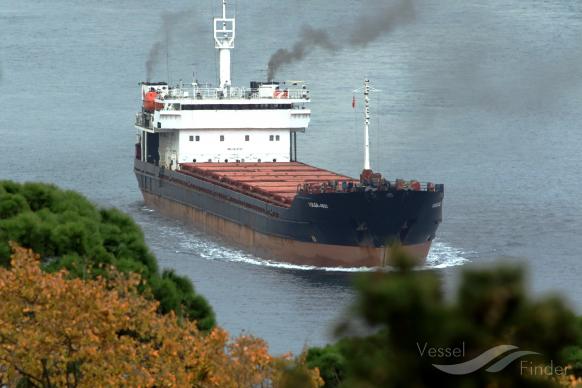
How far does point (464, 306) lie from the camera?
26.2 feet

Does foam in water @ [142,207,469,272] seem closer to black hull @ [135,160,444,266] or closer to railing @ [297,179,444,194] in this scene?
black hull @ [135,160,444,266]

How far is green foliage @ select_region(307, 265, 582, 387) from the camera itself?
7.93 meters

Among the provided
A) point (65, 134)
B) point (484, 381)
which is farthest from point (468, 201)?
point (484, 381)

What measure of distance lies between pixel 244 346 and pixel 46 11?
130m

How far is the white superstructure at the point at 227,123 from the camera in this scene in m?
66.1

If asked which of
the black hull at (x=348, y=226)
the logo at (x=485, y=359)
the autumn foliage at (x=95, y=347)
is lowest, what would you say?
the black hull at (x=348, y=226)

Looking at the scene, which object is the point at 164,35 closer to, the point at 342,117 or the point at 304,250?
the point at 342,117

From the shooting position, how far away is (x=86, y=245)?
85.8 ft

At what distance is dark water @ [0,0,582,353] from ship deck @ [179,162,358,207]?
2283mm

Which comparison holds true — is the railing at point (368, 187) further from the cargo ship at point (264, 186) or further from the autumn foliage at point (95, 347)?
the autumn foliage at point (95, 347)

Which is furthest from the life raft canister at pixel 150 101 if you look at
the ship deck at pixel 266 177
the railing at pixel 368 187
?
the railing at pixel 368 187

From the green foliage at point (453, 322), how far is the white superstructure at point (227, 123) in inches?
2259

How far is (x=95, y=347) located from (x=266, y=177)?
4232cm

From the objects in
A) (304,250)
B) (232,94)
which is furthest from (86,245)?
(232,94)
